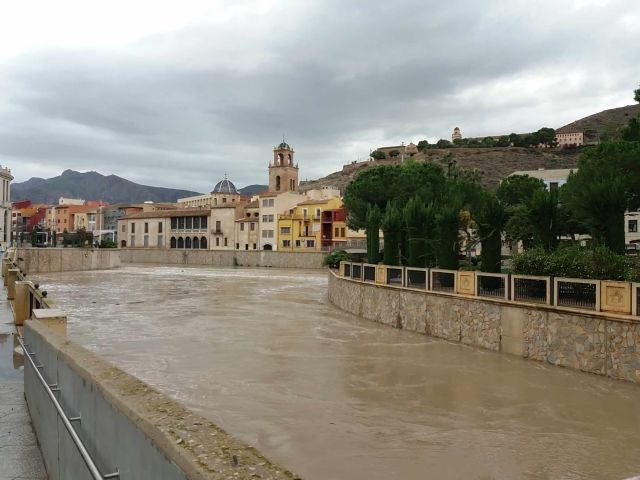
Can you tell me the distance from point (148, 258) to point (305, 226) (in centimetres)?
2759

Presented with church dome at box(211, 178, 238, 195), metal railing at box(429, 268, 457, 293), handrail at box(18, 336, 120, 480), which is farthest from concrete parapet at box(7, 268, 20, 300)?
church dome at box(211, 178, 238, 195)

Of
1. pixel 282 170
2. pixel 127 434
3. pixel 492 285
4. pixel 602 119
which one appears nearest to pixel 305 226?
pixel 282 170

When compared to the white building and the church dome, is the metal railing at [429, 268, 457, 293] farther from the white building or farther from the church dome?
the church dome

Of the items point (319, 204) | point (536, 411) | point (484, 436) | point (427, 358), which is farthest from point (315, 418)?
point (319, 204)

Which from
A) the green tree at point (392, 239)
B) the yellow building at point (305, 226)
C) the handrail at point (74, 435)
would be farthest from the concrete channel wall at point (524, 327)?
the yellow building at point (305, 226)

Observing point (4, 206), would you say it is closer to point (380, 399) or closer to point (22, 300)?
point (22, 300)

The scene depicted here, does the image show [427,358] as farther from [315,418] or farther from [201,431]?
[201,431]

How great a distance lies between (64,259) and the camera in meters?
61.9

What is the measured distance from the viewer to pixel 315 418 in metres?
10.7

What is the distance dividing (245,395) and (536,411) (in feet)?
21.1

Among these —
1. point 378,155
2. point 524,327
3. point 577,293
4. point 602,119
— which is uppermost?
point 602,119

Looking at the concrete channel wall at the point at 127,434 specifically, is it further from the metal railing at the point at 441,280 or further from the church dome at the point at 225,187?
the church dome at the point at 225,187

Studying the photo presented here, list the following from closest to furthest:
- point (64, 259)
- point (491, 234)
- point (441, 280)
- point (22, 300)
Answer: point (22, 300), point (441, 280), point (491, 234), point (64, 259)

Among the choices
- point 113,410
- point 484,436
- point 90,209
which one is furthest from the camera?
point 90,209
